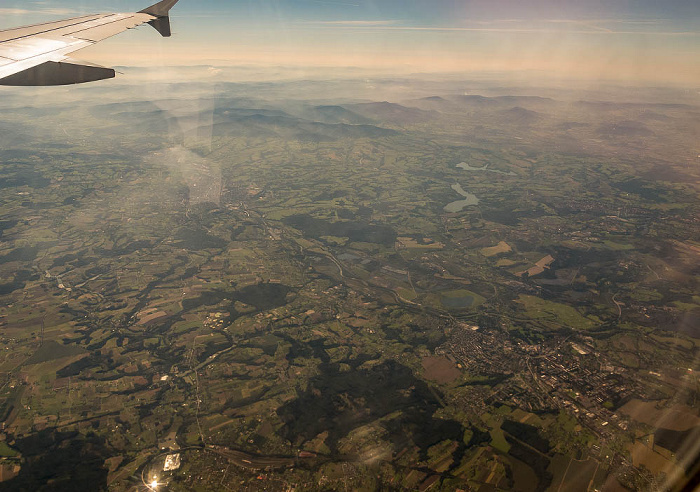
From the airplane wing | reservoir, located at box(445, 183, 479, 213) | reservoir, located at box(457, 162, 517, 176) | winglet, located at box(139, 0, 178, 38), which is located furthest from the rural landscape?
reservoir, located at box(457, 162, 517, 176)

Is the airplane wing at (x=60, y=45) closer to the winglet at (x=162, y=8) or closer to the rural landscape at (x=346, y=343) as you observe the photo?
the winglet at (x=162, y=8)

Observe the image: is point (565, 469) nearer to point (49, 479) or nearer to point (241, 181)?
point (49, 479)

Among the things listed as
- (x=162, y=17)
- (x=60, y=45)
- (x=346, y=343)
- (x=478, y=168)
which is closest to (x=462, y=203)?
(x=478, y=168)

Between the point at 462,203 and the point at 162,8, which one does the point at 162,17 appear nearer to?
the point at 162,8

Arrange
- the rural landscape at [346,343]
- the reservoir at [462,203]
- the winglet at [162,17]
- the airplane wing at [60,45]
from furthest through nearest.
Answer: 1. the reservoir at [462,203]
2. the rural landscape at [346,343]
3. the winglet at [162,17]
4. the airplane wing at [60,45]

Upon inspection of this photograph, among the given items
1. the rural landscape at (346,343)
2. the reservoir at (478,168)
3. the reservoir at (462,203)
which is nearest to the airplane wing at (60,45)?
the rural landscape at (346,343)

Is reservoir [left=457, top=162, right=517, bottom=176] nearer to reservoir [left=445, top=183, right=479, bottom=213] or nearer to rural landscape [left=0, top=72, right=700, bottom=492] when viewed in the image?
reservoir [left=445, top=183, right=479, bottom=213]
